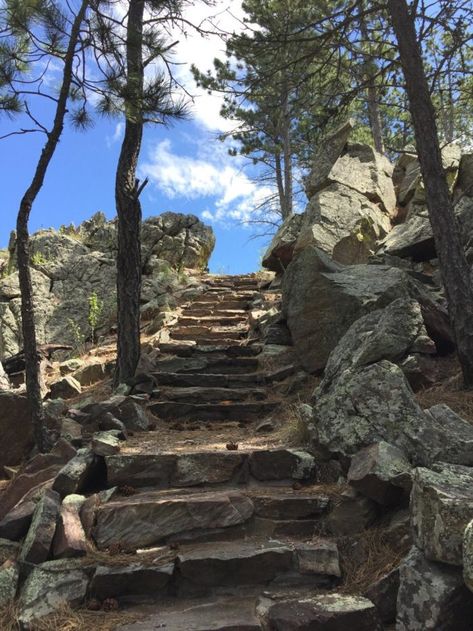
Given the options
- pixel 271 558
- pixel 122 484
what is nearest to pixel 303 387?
pixel 122 484

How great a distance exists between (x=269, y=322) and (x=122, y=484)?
5.21 m

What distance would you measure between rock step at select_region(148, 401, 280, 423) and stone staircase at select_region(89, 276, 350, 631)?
114cm

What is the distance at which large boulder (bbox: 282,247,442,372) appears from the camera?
21.8ft

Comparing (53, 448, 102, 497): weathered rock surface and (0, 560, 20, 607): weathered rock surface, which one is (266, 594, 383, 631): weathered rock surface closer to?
(0, 560, 20, 607): weathered rock surface

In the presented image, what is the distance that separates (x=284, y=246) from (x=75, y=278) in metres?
5.48

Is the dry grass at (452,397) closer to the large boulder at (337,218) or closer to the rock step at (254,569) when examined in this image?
the rock step at (254,569)

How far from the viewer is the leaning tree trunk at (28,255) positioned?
5070mm

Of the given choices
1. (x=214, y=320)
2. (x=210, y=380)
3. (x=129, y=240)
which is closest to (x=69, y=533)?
(x=210, y=380)

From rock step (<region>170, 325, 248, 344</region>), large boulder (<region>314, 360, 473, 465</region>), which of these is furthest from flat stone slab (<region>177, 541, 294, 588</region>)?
rock step (<region>170, 325, 248, 344</region>)

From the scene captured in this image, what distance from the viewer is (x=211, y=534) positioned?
12.1 ft

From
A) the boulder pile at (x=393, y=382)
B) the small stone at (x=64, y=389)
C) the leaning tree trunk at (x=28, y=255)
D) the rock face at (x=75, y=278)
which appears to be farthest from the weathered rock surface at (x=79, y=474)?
the rock face at (x=75, y=278)

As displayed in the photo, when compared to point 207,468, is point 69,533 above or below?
below

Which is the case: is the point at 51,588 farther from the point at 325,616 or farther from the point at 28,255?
the point at 28,255

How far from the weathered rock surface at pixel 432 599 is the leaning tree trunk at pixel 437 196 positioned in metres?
2.88
